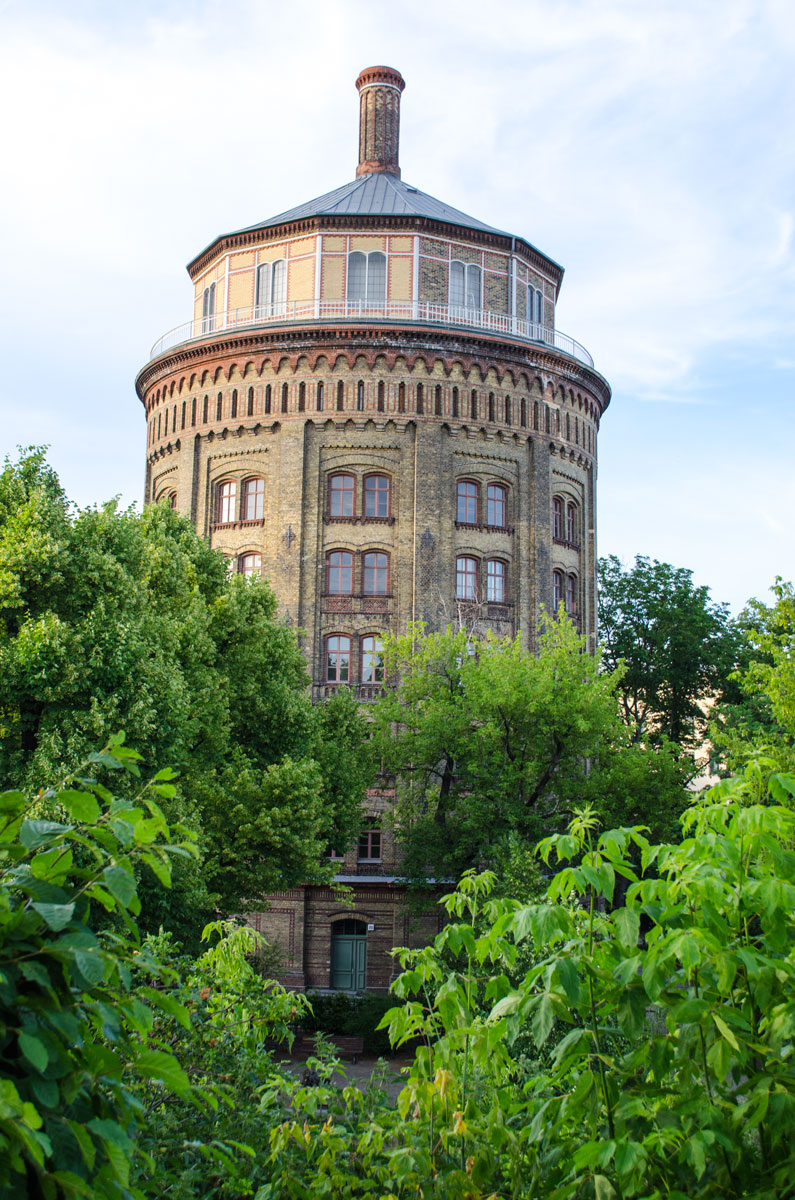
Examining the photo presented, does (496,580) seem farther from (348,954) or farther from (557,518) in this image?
(348,954)

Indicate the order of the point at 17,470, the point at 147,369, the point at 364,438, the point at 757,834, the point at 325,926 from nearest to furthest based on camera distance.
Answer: the point at 757,834, the point at 17,470, the point at 325,926, the point at 364,438, the point at 147,369

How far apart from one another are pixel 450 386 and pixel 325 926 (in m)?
16.9

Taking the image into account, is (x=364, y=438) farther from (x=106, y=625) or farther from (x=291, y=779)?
(x=106, y=625)

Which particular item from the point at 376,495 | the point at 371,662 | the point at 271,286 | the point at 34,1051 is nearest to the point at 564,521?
the point at 376,495

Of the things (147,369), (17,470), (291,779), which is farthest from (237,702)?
(147,369)

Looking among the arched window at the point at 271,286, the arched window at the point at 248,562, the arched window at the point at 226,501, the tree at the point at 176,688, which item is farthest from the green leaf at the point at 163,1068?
the arched window at the point at 271,286

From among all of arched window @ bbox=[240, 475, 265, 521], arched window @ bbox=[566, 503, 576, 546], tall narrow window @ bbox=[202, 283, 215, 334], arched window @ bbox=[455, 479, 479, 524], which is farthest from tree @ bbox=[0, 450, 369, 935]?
tall narrow window @ bbox=[202, 283, 215, 334]

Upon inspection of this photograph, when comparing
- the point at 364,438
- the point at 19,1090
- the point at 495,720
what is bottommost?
the point at 19,1090

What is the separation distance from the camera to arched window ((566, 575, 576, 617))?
1487 inches

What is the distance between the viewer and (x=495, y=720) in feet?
91.2

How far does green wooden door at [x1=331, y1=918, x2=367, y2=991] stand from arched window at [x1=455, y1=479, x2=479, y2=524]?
12640 millimetres

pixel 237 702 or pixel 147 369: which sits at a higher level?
pixel 147 369

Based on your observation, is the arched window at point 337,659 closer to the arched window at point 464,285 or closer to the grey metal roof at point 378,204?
the arched window at point 464,285

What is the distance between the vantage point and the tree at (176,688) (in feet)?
58.5
